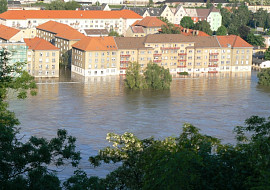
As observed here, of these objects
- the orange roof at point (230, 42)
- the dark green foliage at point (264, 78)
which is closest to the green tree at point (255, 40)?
the orange roof at point (230, 42)

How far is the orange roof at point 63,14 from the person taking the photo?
56116mm

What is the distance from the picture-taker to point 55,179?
39.6 feet

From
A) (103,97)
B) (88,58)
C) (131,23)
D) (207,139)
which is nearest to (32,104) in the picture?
(103,97)

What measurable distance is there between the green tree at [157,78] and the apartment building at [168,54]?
4.84 meters

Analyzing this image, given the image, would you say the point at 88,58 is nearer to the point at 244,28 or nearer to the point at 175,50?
the point at 175,50

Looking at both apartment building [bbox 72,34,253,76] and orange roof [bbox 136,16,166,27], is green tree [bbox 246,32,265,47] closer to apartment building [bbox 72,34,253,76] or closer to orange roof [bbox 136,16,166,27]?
orange roof [bbox 136,16,166,27]

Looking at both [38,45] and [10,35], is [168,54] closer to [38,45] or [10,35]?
[38,45]

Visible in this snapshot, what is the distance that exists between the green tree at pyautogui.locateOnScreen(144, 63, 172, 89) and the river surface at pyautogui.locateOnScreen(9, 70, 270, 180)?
23.0 inches

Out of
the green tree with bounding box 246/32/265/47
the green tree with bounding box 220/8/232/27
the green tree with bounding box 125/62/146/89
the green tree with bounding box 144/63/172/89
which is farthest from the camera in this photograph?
the green tree with bounding box 220/8/232/27

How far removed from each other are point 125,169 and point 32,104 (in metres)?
16.9

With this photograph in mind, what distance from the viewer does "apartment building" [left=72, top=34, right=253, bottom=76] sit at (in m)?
40.5

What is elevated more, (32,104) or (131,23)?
(131,23)

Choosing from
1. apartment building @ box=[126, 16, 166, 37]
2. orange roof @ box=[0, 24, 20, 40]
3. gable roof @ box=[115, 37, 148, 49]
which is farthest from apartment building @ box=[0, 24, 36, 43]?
apartment building @ box=[126, 16, 166, 37]

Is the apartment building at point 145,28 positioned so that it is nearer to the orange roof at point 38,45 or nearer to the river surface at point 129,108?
the orange roof at point 38,45
